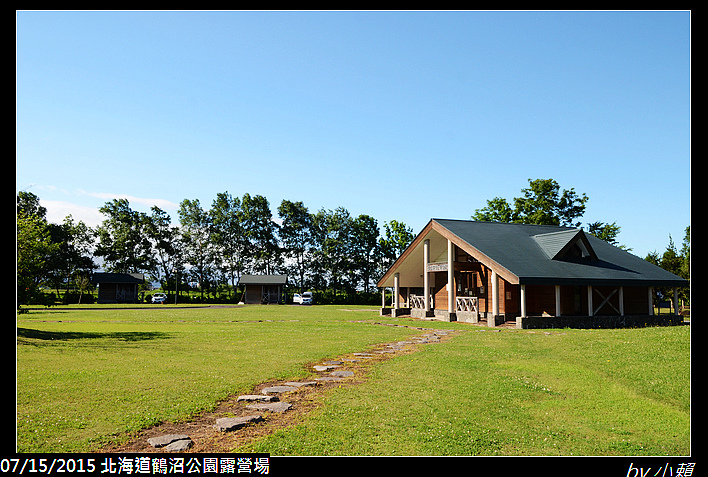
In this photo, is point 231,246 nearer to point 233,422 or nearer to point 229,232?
point 229,232

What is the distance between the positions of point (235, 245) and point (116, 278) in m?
17.0

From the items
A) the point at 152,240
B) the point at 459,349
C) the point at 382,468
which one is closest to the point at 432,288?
the point at 459,349

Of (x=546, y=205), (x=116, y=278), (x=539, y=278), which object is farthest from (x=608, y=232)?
(x=116, y=278)

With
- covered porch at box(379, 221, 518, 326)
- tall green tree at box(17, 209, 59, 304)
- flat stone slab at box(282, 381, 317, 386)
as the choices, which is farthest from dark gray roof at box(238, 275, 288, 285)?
flat stone slab at box(282, 381, 317, 386)

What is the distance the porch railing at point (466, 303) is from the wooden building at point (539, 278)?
6cm

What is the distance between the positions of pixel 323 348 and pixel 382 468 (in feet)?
35.4

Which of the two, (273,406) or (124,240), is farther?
(124,240)

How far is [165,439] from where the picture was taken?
231 inches

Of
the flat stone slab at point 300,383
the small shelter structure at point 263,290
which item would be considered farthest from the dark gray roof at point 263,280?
the flat stone slab at point 300,383

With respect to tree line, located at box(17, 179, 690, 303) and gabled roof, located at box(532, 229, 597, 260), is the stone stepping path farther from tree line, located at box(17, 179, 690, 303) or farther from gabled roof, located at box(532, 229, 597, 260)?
tree line, located at box(17, 179, 690, 303)

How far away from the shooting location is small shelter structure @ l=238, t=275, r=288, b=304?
66.9 metres

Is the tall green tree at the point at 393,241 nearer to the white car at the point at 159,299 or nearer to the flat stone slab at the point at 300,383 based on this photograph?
the white car at the point at 159,299

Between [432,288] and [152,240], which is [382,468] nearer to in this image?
[432,288]

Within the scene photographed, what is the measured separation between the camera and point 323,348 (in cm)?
1483
